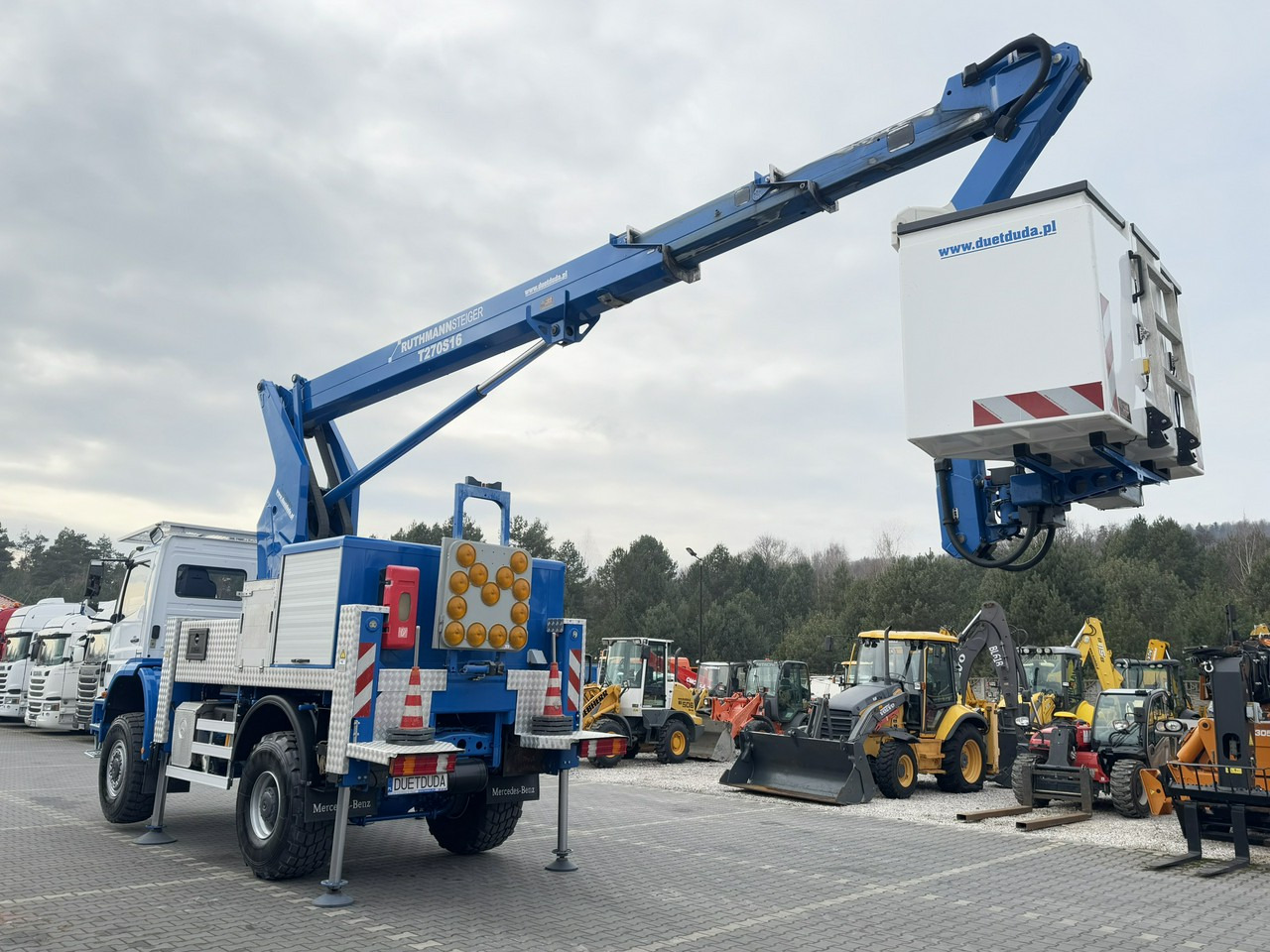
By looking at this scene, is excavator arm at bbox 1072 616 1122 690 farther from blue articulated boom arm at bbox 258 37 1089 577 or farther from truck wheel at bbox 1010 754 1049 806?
blue articulated boom arm at bbox 258 37 1089 577

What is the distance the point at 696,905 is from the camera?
679cm

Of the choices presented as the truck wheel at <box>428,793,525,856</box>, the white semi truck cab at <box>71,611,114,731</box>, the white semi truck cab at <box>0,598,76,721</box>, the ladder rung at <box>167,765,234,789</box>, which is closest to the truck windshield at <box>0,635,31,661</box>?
the white semi truck cab at <box>0,598,76,721</box>

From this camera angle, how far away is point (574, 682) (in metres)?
7.87

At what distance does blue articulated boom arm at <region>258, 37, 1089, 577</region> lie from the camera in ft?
19.9

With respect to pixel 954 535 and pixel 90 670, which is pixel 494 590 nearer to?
pixel 954 535

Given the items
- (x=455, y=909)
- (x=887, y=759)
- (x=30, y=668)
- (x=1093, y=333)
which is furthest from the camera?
(x=30, y=668)

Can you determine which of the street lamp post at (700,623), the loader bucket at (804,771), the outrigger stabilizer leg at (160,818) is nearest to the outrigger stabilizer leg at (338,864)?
the outrigger stabilizer leg at (160,818)

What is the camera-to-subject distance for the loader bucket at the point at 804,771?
1302cm

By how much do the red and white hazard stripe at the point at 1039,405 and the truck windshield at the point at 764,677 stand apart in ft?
63.5

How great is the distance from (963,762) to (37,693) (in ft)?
61.9

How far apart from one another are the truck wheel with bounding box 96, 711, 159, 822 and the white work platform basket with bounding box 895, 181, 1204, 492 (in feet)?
25.6

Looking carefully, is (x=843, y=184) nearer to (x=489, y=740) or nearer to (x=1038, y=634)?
(x=489, y=740)

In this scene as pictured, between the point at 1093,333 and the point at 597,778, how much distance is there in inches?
516

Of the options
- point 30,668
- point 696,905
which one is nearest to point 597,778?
point 696,905
